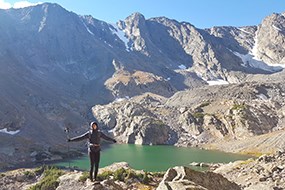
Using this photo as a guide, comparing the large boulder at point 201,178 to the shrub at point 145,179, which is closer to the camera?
the large boulder at point 201,178

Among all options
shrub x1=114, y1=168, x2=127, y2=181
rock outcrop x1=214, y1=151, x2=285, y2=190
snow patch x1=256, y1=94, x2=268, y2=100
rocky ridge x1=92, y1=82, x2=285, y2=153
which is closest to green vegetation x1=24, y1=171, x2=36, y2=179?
shrub x1=114, y1=168, x2=127, y2=181

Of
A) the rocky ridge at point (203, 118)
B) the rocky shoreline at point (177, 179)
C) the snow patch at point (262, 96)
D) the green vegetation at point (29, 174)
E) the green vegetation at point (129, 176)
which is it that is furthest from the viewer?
the snow patch at point (262, 96)

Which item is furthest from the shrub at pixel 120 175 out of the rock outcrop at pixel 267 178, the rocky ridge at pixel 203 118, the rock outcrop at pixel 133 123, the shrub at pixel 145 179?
the rock outcrop at pixel 133 123

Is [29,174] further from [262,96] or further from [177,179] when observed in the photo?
[262,96]

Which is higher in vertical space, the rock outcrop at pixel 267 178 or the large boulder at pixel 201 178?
the large boulder at pixel 201 178

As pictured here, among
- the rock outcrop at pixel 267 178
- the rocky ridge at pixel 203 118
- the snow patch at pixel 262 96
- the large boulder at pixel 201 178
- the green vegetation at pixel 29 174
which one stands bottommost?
the green vegetation at pixel 29 174

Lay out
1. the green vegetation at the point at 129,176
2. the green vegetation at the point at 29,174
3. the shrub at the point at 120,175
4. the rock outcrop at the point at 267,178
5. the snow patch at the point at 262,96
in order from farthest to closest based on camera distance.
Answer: the snow patch at the point at 262,96
the green vegetation at the point at 29,174
the shrub at the point at 120,175
the green vegetation at the point at 129,176
the rock outcrop at the point at 267,178

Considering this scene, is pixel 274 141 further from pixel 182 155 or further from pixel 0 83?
pixel 0 83

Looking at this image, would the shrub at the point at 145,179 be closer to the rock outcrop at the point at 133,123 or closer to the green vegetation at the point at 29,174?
the green vegetation at the point at 29,174

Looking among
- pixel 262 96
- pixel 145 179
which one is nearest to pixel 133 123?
pixel 262 96

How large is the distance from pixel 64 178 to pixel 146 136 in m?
111

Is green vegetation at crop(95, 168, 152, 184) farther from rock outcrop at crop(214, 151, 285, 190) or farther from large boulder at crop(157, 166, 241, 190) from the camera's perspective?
large boulder at crop(157, 166, 241, 190)

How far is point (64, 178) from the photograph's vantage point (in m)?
38.2

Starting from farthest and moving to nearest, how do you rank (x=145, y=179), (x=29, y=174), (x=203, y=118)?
(x=203, y=118), (x=29, y=174), (x=145, y=179)
